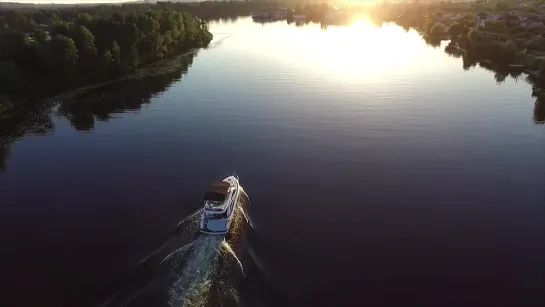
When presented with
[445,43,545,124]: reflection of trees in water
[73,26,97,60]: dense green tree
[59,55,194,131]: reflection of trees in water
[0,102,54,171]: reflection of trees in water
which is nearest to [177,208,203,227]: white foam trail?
[0,102,54,171]: reflection of trees in water

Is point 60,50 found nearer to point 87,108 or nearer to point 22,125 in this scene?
point 87,108

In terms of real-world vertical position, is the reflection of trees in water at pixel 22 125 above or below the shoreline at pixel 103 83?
below

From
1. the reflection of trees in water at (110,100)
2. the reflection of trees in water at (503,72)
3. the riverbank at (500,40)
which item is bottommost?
the reflection of trees in water at (110,100)

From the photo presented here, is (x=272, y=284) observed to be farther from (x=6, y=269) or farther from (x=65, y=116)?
(x=65, y=116)

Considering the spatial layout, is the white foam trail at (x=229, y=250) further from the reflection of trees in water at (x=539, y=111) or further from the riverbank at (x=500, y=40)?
the riverbank at (x=500, y=40)

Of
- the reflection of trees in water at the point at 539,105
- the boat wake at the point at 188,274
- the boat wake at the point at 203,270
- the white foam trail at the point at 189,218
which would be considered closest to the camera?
the boat wake at the point at 203,270

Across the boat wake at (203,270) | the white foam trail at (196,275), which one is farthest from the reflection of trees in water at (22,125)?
the white foam trail at (196,275)

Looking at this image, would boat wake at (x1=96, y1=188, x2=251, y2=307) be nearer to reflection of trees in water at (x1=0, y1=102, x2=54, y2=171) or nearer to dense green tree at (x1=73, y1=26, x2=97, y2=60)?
reflection of trees in water at (x1=0, y1=102, x2=54, y2=171)
